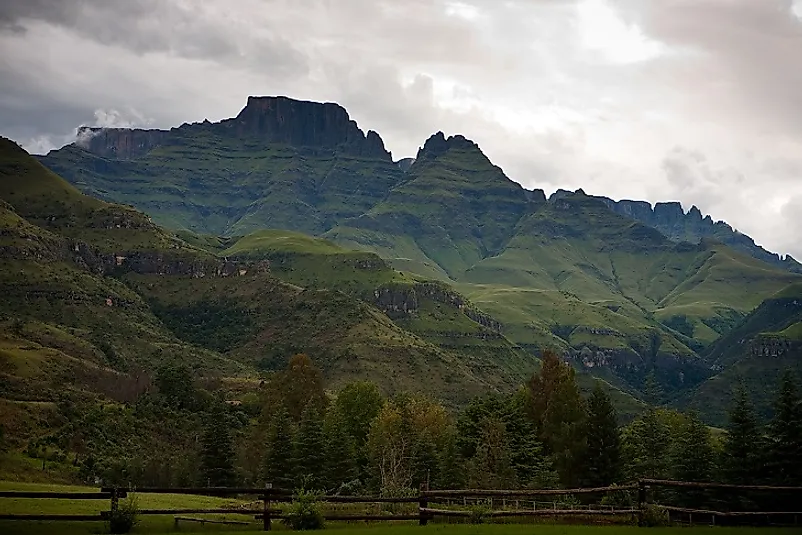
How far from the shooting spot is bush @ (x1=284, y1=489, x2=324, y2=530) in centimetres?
2769

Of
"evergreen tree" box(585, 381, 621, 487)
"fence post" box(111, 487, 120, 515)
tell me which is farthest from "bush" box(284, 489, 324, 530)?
"evergreen tree" box(585, 381, 621, 487)

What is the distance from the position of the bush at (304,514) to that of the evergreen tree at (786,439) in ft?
107

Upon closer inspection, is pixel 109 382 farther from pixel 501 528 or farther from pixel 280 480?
pixel 501 528

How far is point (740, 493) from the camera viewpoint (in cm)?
4931

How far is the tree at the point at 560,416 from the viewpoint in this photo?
67.9 m

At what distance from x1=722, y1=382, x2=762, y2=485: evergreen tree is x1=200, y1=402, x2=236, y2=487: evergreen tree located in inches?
1815

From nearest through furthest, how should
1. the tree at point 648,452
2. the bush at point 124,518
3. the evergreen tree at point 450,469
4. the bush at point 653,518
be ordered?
the bush at point 124,518 < the bush at point 653,518 < the tree at point 648,452 < the evergreen tree at point 450,469

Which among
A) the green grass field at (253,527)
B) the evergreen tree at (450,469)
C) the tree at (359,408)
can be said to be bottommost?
the evergreen tree at (450,469)

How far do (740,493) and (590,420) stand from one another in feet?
61.9

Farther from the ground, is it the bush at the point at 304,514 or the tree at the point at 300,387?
the tree at the point at 300,387

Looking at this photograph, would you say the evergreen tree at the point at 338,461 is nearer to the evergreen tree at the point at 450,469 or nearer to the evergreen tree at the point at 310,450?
the evergreen tree at the point at 310,450

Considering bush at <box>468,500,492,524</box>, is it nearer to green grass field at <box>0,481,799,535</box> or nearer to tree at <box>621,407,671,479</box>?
green grass field at <box>0,481,799,535</box>

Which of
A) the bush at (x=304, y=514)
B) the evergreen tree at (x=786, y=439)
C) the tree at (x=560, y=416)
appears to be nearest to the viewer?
the bush at (x=304, y=514)

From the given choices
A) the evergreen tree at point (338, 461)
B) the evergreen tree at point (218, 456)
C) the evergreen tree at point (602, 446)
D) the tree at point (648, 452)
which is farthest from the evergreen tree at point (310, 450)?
the tree at point (648, 452)
